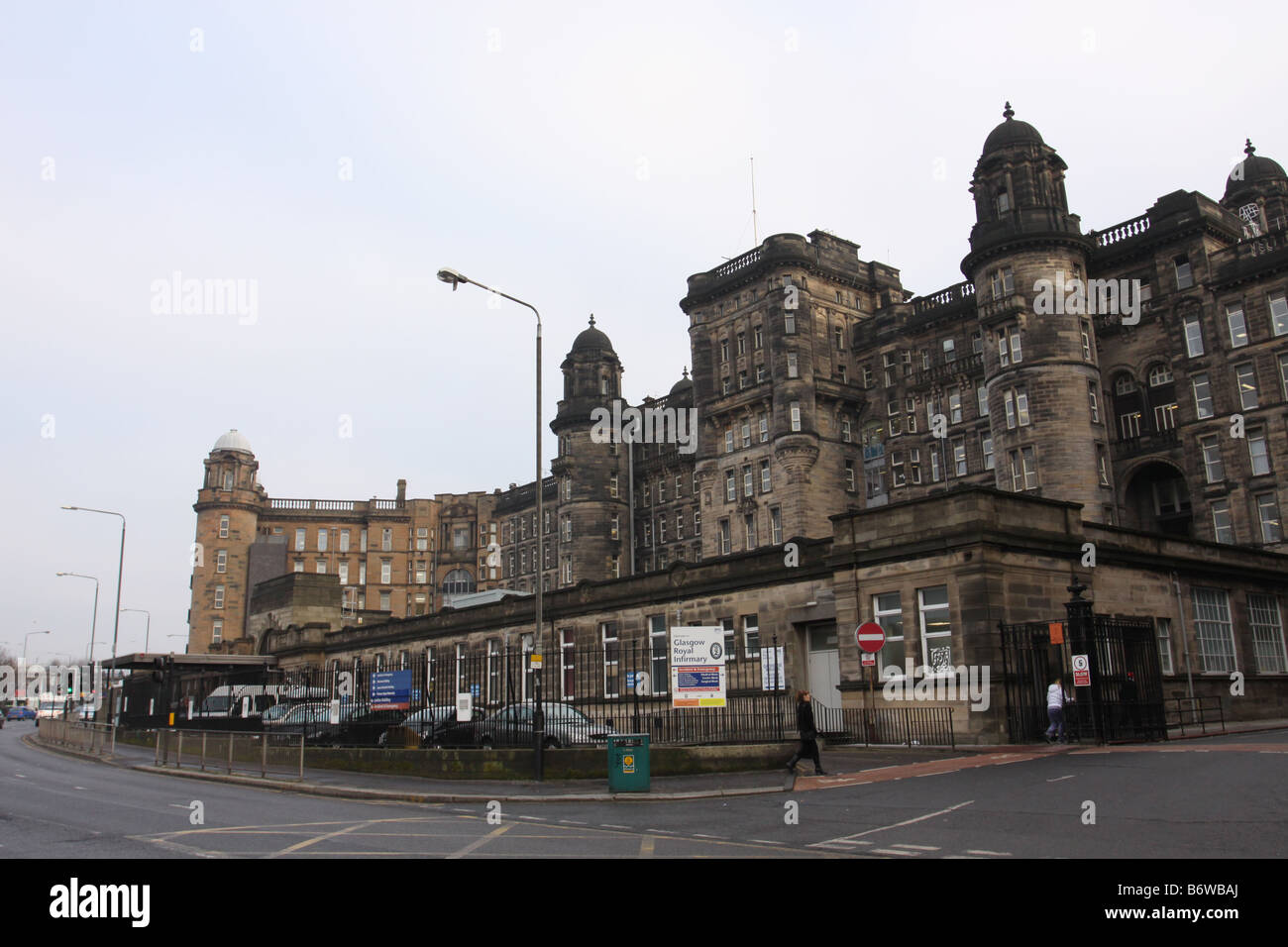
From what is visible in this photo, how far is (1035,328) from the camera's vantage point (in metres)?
52.6

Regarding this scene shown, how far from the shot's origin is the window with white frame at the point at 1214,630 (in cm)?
3334

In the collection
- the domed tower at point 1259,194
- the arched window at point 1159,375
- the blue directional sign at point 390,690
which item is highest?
the domed tower at point 1259,194

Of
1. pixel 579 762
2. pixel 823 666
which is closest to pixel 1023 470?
pixel 823 666

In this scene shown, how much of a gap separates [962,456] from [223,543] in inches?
2997

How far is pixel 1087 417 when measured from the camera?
171 feet

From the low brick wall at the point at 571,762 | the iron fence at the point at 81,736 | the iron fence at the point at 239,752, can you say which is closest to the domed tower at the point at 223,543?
the iron fence at the point at 81,736

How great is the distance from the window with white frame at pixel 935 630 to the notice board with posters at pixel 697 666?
27.4 feet

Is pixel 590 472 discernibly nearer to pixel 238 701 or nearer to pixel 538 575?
pixel 238 701

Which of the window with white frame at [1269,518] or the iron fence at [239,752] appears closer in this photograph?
the iron fence at [239,752]

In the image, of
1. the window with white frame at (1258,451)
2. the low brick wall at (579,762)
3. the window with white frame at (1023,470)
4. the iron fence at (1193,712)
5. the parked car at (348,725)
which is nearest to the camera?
the low brick wall at (579,762)

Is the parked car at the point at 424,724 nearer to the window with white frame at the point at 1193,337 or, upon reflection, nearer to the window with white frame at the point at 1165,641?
the window with white frame at the point at 1165,641
